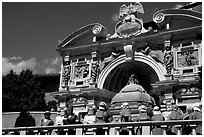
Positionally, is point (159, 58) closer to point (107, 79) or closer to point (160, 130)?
point (107, 79)

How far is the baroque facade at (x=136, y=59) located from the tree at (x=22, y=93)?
6845 mm

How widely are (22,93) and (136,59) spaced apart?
1279 centimetres

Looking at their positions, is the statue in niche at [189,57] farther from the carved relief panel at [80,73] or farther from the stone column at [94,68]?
the carved relief panel at [80,73]

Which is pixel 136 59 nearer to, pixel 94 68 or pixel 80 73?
pixel 94 68

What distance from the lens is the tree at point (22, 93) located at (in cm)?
2683

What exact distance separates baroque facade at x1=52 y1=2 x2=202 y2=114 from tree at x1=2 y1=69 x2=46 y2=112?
685 cm

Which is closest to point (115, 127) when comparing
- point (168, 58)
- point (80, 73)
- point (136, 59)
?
point (168, 58)

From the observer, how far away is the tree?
88.0 feet

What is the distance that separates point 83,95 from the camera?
20297mm

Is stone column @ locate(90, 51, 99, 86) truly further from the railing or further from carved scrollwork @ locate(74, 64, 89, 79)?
the railing

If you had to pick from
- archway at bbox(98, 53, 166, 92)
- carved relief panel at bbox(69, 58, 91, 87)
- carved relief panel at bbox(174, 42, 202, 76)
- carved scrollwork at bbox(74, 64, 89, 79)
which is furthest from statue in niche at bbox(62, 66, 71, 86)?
carved relief panel at bbox(174, 42, 202, 76)

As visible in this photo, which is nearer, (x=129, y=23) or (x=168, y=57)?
(x=168, y=57)

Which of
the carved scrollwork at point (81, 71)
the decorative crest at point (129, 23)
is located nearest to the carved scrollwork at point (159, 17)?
the decorative crest at point (129, 23)

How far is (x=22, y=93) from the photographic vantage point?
27969mm
